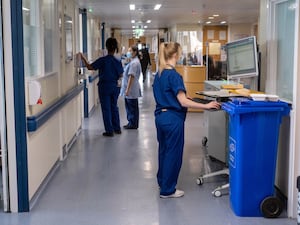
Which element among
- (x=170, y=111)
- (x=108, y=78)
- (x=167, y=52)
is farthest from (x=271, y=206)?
(x=108, y=78)

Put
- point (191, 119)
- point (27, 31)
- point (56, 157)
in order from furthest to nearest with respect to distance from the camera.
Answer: point (191, 119) < point (56, 157) < point (27, 31)

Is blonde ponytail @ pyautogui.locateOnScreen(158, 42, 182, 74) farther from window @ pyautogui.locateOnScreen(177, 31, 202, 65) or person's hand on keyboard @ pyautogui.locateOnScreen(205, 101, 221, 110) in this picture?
window @ pyautogui.locateOnScreen(177, 31, 202, 65)

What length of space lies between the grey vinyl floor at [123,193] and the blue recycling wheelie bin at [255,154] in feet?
0.42

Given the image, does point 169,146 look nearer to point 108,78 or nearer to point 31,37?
point 31,37

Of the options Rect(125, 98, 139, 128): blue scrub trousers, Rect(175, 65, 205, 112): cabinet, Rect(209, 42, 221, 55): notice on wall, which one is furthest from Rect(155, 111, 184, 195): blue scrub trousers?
Rect(209, 42, 221, 55): notice on wall

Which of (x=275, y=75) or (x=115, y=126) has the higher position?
(x=275, y=75)

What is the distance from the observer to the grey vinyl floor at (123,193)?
146 inches

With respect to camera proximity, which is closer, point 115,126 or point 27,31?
point 27,31

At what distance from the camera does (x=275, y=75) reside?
439 centimetres

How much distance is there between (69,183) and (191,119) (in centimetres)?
463

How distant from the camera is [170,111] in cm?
409

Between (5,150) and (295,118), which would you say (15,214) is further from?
(295,118)

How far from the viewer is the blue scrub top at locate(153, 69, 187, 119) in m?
4.04

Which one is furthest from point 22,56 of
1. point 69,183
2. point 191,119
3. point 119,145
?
point 191,119
